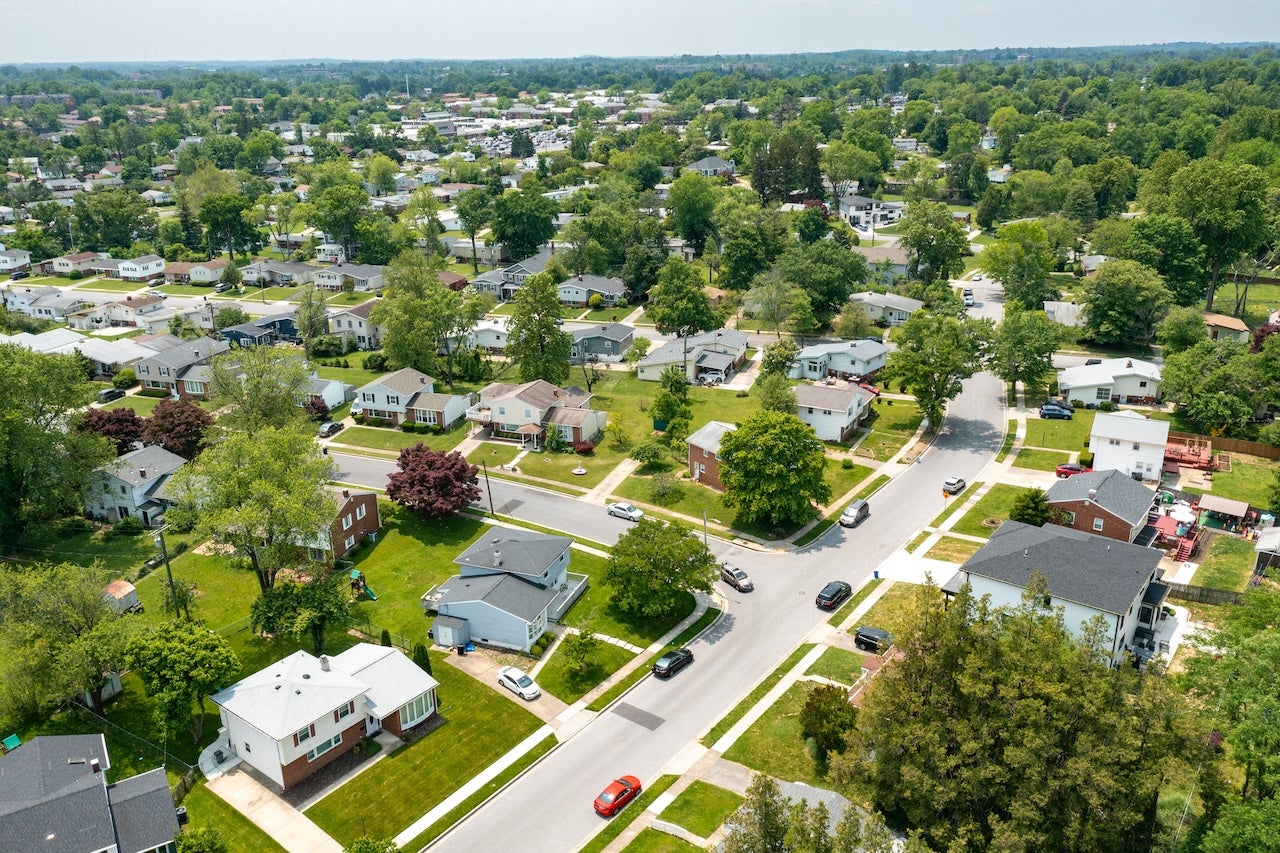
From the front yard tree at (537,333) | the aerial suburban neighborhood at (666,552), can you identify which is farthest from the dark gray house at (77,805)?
the front yard tree at (537,333)

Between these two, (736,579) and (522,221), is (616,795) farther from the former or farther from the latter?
(522,221)

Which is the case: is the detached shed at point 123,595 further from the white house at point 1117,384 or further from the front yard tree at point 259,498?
the white house at point 1117,384

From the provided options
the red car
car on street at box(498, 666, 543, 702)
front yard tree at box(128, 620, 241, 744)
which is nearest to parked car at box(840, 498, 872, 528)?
car on street at box(498, 666, 543, 702)

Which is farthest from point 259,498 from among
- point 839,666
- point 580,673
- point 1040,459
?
point 1040,459

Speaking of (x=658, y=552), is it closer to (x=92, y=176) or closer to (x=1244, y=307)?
(x=1244, y=307)

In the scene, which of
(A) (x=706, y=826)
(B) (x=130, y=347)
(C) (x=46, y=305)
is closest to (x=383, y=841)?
(A) (x=706, y=826)

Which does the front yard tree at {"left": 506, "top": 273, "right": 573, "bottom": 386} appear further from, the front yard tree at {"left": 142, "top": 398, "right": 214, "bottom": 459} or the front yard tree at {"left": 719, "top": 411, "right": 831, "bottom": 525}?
the front yard tree at {"left": 719, "top": 411, "right": 831, "bottom": 525}

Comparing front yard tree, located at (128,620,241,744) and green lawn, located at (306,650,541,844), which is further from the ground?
front yard tree, located at (128,620,241,744)
